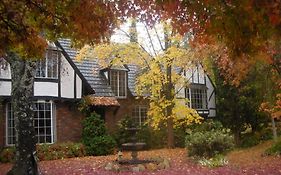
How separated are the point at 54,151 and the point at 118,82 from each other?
7.50 metres

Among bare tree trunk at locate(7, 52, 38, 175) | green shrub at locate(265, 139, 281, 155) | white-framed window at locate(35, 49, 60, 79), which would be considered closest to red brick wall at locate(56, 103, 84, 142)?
white-framed window at locate(35, 49, 60, 79)

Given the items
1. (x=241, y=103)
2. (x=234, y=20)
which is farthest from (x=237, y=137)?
(x=234, y=20)

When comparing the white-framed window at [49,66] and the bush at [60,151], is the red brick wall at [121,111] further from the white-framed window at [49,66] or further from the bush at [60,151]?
the white-framed window at [49,66]

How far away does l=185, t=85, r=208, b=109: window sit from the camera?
3175 centimetres

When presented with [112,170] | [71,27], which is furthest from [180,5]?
[112,170]

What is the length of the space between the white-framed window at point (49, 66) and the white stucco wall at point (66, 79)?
1.47 ft

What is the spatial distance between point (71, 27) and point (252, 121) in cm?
2164

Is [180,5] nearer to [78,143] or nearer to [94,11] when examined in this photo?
[94,11]

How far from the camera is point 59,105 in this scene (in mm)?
22078

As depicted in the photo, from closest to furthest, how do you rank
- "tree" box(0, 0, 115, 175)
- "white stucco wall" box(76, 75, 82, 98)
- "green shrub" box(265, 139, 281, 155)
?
1. "tree" box(0, 0, 115, 175)
2. "green shrub" box(265, 139, 281, 155)
3. "white stucco wall" box(76, 75, 82, 98)

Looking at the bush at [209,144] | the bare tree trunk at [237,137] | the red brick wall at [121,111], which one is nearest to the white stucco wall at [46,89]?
the red brick wall at [121,111]

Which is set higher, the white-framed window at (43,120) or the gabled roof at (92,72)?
the gabled roof at (92,72)

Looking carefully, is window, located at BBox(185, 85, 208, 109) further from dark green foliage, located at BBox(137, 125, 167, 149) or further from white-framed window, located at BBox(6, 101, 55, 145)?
white-framed window, located at BBox(6, 101, 55, 145)

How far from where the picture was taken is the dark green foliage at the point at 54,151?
19062mm
